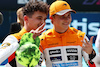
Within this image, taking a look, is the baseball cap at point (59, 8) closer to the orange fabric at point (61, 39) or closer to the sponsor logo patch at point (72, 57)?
the orange fabric at point (61, 39)

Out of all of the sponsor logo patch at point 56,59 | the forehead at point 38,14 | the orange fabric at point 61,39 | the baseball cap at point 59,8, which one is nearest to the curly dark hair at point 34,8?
the forehead at point 38,14

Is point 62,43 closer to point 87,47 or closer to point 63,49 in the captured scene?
point 63,49

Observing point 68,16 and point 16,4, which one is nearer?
point 68,16

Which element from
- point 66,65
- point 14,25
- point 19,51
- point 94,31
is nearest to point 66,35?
point 66,65

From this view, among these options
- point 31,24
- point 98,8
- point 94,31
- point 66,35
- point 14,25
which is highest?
point 31,24

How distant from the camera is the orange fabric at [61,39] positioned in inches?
119

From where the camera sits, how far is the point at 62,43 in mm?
3029

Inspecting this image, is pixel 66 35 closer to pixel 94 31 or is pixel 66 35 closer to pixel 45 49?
pixel 45 49

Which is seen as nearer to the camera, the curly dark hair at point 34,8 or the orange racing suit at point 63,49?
the curly dark hair at point 34,8

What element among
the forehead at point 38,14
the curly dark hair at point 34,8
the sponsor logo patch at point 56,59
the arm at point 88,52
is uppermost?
the curly dark hair at point 34,8

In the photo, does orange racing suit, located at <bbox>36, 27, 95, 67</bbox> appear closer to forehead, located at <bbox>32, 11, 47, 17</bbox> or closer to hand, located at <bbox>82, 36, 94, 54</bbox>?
hand, located at <bbox>82, 36, 94, 54</bbox>

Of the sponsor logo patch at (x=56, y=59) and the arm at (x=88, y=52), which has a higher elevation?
the arm at (x=88, y=52)

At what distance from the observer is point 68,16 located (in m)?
3.05

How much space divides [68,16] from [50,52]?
0.54 metres
